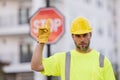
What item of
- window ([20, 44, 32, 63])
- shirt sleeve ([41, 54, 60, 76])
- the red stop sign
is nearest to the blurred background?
window ([20, 44, 32, 63])

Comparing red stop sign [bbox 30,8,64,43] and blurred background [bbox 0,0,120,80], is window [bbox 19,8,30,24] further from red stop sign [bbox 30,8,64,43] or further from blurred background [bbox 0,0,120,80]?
red stop sign [bbox 30,8,64,43]

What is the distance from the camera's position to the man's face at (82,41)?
17.0ft

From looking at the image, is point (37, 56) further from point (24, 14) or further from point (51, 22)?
point (24, 14)

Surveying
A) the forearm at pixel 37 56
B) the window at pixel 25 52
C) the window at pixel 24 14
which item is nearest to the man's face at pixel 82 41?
the forearm at pixel 37 56

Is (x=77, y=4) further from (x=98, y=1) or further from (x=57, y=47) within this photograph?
(x=98, y=1)

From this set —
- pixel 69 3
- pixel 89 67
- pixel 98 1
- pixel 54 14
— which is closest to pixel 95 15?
pixel 98 1

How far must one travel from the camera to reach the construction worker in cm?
521

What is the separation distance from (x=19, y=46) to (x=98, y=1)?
694 centimetres

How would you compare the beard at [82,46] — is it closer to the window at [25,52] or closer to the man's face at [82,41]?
the man's face at [82,41]

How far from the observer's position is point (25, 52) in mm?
34062

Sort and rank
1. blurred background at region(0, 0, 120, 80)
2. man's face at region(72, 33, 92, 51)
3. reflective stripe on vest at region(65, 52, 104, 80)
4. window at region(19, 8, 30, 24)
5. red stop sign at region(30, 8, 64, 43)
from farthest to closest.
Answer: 1. window at region(19, 8, 30, 24)
2. blurred background at region(0, 0, 120, 80)
3. red stop sign at region(30, 8, 64, 43)
4. reflective stripe on vest at region(65, 52, 104, 80)
5. man's face at region(72, 33, 92, 51)

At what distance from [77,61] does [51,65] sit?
27 cm

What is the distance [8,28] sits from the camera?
33.4 meters

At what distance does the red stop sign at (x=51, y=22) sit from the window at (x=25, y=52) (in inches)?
933
